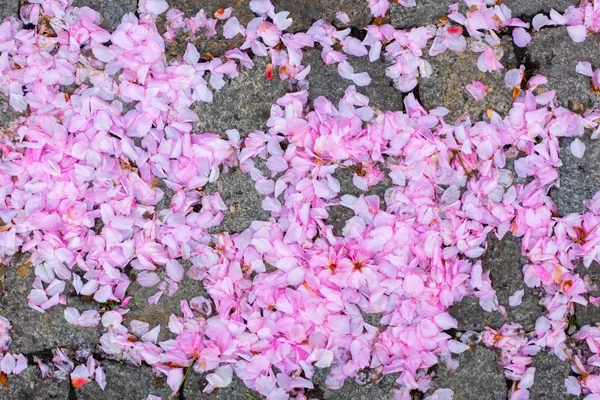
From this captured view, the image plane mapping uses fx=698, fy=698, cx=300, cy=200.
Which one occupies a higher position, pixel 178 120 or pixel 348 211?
pixel 178 120

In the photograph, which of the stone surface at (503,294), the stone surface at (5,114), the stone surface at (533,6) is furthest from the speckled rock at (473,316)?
the stone surface at (5,114)

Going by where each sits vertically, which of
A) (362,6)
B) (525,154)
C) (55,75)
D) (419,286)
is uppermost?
(362,6)

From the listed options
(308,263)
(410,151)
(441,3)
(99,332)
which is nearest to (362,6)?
(441,3)

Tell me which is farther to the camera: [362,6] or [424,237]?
[362,6]

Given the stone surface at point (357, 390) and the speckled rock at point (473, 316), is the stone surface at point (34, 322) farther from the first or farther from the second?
the speckled rock at point (473, 316)

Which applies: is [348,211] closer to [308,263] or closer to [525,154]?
[308,263]

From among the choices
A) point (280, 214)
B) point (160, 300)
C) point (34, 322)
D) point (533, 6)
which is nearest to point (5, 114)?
point (34, 322)
